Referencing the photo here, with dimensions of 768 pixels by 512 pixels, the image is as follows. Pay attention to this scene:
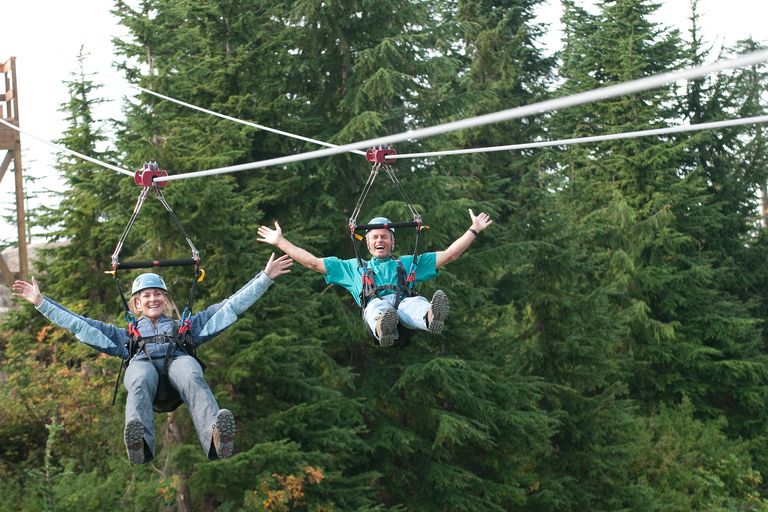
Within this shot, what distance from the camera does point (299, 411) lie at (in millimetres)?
11906

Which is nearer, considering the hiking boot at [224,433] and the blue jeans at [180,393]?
the hiking boot at [224,433]

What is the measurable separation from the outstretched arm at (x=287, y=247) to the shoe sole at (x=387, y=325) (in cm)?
101

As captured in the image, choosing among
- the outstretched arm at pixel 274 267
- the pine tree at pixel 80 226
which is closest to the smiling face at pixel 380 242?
the outstretched arm at pixel 274 267

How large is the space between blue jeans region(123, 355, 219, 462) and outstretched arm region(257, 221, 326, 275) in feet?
3.88

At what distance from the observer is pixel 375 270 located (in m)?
6.27

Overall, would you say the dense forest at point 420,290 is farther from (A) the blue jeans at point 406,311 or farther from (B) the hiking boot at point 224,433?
(B) the hiking boot at point 224,433

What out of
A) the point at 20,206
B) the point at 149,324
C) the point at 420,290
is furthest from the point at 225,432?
the point at 20,206

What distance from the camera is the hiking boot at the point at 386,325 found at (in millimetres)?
5430

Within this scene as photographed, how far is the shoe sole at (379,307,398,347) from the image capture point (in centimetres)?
543

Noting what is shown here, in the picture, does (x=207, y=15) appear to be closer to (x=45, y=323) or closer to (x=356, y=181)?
(x=356, y=181)

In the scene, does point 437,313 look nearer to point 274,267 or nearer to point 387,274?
point 387,274

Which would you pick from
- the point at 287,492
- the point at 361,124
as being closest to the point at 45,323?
the point at 287,492

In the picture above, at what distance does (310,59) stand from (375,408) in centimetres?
682

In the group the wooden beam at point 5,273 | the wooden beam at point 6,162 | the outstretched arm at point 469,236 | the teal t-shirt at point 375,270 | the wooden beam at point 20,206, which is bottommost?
the teal t-shirt at point 375,270
